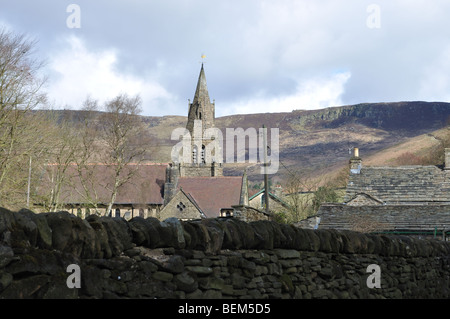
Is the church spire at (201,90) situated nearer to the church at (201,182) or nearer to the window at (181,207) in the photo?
the church at (201,182)

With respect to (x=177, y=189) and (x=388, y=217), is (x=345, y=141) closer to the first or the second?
(x=177, y=189)

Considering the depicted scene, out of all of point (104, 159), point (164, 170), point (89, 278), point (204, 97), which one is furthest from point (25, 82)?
point (204, 97)

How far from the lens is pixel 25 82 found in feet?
90.1

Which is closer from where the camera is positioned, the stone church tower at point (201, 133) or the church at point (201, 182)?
the church at point (201, 182)

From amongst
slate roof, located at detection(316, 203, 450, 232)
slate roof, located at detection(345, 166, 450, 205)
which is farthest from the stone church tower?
slate roof, located at detection(316, 203, 450, 232)

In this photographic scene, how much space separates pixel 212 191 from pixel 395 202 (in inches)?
1336

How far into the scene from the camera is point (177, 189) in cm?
6544

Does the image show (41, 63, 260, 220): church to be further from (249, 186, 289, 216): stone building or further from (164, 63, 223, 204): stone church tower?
(249, 186, 289, 216): stone building

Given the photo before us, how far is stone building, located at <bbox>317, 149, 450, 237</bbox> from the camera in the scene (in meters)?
23.5

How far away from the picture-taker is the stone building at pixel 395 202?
2350 centimetres

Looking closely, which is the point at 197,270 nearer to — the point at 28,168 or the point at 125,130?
the point at 28,168

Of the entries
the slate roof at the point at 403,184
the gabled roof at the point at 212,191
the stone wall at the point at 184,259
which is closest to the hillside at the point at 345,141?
the gabled roof at the point at 212,191
